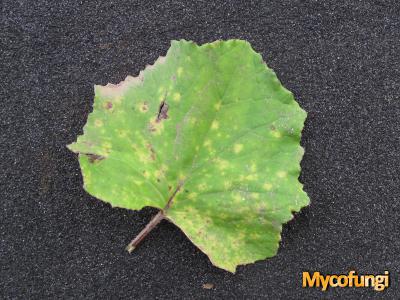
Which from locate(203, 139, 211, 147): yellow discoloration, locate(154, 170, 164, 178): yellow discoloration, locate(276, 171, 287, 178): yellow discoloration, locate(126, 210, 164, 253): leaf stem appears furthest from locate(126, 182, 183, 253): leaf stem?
locate(276, 171, 287, 178): yellow discoloration

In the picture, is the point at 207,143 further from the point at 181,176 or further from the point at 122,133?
the point at 122,133

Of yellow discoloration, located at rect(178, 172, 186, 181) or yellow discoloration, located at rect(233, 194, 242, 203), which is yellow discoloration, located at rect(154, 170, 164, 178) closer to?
yellow discoloration, located at rect(178, 172, 186, 181)

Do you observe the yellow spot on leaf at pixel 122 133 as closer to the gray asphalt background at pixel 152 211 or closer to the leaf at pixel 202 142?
the leaf at pixel 202 142

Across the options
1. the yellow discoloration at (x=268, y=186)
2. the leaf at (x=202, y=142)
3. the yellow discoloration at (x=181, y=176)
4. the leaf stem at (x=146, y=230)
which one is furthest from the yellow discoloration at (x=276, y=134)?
the leaf stem at (x=146, y=230)

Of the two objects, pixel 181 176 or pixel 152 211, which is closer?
pixel 181 176

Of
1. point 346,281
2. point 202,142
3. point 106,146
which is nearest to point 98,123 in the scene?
point 106,146

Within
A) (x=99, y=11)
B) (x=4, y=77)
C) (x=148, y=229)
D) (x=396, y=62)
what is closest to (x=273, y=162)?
(x=148, y=229)

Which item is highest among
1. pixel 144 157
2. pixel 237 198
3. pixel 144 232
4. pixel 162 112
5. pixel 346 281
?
pixel 162 112
